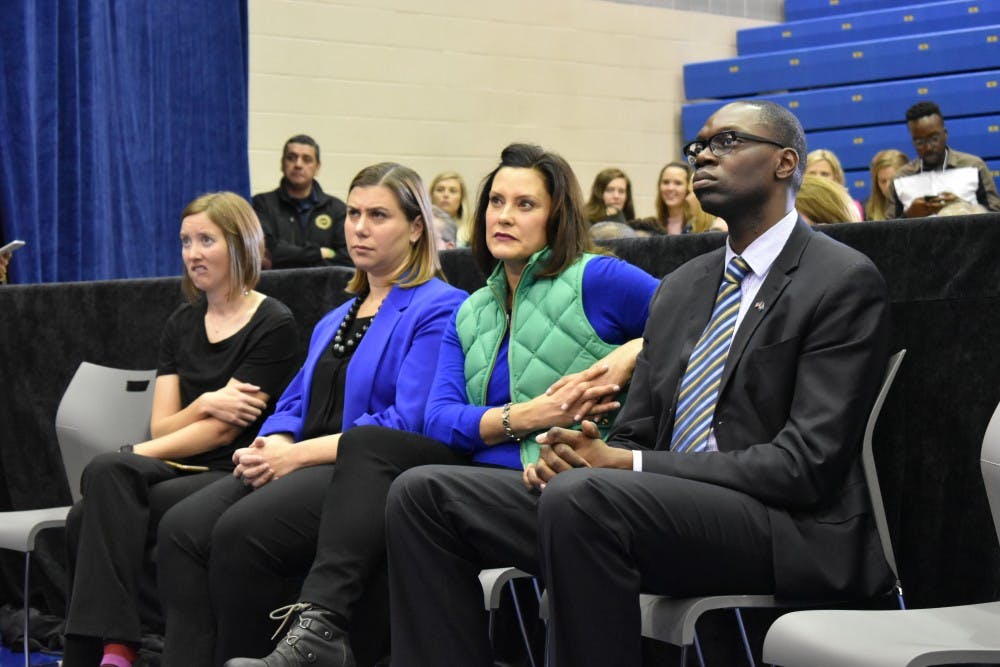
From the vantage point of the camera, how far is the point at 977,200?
21.9ft

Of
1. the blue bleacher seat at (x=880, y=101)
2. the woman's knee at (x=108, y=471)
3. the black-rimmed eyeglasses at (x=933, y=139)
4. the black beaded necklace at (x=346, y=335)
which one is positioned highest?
the blue bleacher seat at (x=880, y=101)

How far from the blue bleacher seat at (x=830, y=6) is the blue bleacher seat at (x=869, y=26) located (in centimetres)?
15

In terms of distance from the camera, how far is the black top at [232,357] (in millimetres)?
3461

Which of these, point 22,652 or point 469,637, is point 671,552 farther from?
point 22,652

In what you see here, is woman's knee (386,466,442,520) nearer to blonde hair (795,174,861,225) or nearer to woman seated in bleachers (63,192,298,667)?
woman seated in bleachers (63,192,298,667)

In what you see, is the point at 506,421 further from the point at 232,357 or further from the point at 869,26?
the point at 869,26

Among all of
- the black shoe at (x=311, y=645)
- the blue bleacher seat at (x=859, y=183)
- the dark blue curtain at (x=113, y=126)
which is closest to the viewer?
the black shoe at (x=311, y=645)

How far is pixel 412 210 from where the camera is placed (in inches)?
128

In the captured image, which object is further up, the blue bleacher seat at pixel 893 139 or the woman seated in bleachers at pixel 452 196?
the blue bleacher seat at pixel 893 139

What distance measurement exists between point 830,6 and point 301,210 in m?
4.79

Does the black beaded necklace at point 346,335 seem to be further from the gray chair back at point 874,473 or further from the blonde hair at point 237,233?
the gray chair back at point 874,473

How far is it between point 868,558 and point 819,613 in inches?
9.3

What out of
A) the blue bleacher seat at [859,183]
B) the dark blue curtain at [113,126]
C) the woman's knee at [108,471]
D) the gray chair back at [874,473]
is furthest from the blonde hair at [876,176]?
the gray chair back at [874,473]

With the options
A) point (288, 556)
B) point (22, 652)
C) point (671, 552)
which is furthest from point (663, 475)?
point (22, 652)
